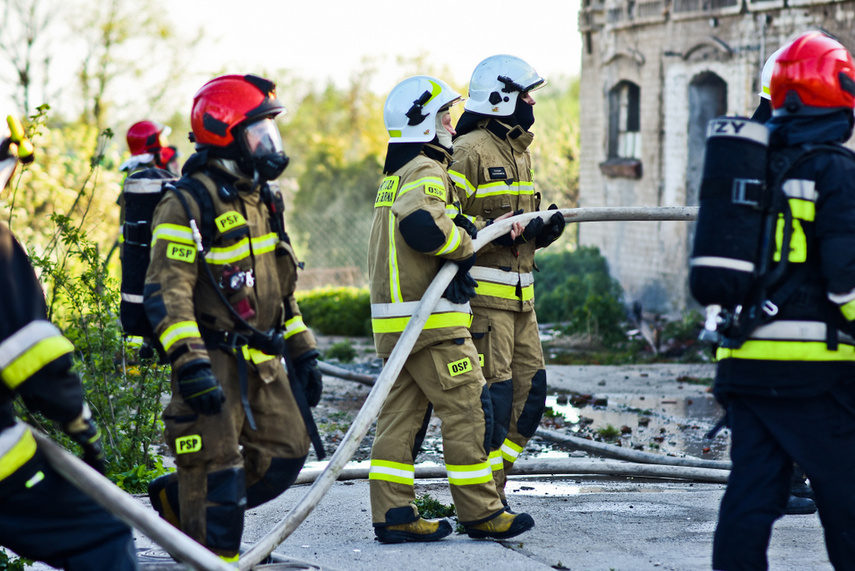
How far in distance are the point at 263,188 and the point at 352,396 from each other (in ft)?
18.2

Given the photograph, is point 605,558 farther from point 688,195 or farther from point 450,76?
point 450,76

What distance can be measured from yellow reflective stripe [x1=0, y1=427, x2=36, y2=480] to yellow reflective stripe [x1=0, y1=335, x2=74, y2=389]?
0.55 feet

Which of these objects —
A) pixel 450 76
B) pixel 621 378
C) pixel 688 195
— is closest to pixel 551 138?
pixel 450 76

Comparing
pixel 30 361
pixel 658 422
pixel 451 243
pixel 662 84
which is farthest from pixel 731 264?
pixel 662 84

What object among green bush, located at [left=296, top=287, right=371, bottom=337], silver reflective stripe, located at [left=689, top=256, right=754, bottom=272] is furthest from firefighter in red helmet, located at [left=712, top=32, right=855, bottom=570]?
green bush, located at [left=296, top=287, right=371, bottom=337]

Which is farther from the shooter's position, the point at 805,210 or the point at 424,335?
the point at 424,335

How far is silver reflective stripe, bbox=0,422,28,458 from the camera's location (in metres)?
2.61

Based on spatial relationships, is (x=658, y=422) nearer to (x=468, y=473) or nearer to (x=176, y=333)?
(x=468, y=473)

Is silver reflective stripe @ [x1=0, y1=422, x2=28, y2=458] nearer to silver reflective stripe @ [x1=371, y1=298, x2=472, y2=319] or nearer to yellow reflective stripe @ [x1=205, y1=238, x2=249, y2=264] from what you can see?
yellow reflective stripe @ [x1=205, y1=238, x2=249, y2=264]

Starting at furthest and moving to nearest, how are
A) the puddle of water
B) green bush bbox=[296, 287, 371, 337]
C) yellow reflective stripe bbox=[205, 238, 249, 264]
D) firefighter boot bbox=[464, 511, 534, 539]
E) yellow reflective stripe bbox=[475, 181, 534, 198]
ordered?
green bush bbox=[296, 287, 371, 337] → the puddle of water → yellow reflective stripe bbox=[475, 181, 534, 198] → firefighter boot bbox=[464, 511, 534, 539] → yellow reflective stripe bbox=[205, 238, 249, 264]

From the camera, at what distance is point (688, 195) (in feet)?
43.3

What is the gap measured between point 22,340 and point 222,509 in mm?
1124

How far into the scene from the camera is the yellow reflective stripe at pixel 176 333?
331cm

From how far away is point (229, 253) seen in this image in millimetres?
3492
